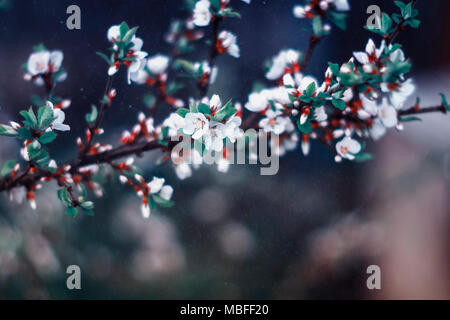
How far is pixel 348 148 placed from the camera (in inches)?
31.6

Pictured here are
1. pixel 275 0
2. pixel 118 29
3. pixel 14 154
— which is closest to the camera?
pixel 118 29

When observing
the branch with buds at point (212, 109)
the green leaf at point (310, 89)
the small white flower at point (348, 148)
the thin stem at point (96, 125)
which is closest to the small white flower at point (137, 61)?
the branch with buds at point (212, 109)

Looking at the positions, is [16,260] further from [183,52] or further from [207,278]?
[183,52]

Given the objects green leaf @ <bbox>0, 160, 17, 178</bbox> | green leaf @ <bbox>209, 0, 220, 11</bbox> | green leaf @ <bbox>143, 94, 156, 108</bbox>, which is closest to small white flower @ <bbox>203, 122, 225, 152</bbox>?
green leaf @ <bbox>209, 0, 220, 11</bbox>

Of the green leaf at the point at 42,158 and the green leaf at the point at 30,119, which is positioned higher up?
the green leaf at the point at 30,119

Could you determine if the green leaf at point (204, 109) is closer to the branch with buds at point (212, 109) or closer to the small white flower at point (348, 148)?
the branch with buds at point (212, 109)

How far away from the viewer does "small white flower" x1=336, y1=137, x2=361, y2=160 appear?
0.79 m

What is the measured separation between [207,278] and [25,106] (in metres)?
0.75

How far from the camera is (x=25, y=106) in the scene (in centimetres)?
106

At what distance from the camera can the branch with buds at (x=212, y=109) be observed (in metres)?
0.64

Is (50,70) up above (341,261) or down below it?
above

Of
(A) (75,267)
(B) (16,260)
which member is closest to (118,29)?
(A) (75,267)

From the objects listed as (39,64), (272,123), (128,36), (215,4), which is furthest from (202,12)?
(39,64)

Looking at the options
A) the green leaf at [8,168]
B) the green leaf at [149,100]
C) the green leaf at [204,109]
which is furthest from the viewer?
the green leaf at [149,100]
